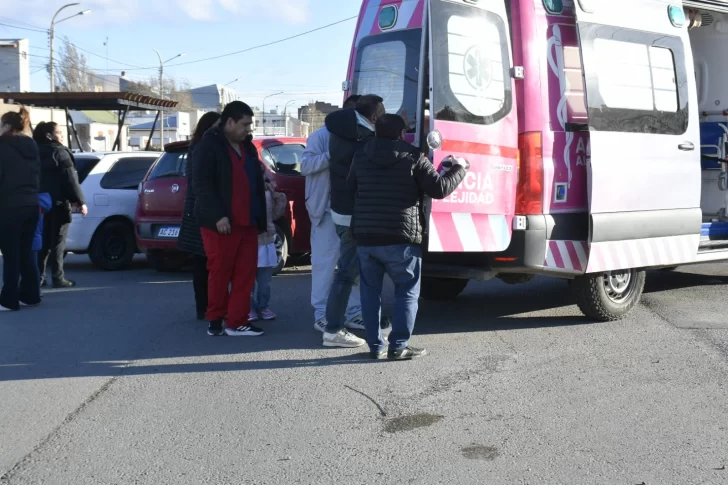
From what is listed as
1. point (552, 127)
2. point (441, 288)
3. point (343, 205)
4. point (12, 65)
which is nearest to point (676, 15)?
point (552, 127)

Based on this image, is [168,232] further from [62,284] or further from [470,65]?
[470,65]

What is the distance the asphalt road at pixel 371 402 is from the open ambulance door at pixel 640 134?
73cm

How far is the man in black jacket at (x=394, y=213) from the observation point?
6.08 m

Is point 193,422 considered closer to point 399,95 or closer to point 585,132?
point 399,95

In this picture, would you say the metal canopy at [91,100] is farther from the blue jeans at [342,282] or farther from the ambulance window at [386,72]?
the blue jeans at [342,282]

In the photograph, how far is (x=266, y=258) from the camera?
25.7 feet

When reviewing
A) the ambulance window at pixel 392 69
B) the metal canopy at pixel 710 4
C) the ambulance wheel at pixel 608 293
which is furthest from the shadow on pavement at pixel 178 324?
the metal canopy at pixel 710 4

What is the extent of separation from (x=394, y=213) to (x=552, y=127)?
1.52 m

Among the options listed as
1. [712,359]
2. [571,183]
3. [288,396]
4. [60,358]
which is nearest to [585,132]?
[571,183]

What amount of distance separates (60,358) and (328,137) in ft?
8.75

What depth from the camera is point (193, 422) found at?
5.07 meters

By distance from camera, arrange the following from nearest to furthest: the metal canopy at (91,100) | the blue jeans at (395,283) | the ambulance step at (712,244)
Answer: the blue jeans at (395,283)
the ambulance step at (712,244)
the metal canopy at (91,100)

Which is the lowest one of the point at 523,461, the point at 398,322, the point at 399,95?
the point at 523,461

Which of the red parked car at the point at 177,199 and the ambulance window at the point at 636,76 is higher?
the ambulance window at the point at 636,76
